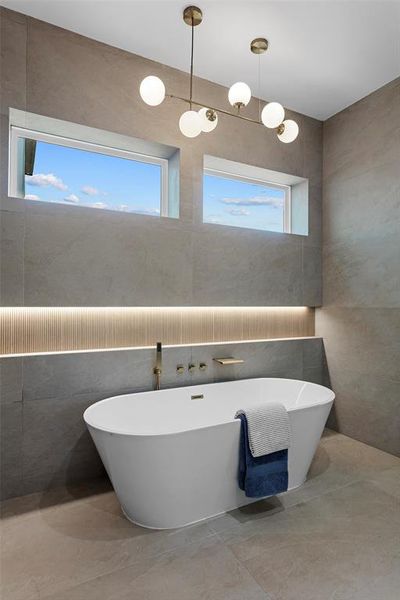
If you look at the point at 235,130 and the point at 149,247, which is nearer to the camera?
the point at 149,247

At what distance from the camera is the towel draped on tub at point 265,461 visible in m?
2.05

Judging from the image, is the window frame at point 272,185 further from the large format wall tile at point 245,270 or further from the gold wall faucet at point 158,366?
the gold wall faucet at point 158,366

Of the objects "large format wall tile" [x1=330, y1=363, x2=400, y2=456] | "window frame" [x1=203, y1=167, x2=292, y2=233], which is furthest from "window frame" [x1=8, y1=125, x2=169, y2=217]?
"large format wall tile" [x1=330, y1=363, x2=400, y2=456]

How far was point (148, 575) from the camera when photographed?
1660 mm

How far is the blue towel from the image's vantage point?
2051 mm

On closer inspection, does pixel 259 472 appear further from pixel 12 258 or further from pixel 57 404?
pixel 12 258

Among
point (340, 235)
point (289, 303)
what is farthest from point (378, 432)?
point (340, 235)

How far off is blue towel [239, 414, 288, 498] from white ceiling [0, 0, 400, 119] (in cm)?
262

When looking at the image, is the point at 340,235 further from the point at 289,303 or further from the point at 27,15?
the point at 27,15

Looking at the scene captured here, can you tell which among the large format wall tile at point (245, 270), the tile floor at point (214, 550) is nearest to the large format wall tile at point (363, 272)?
the large format wall tile at point (245, 270)

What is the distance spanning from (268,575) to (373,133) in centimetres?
344

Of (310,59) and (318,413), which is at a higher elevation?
(310,59)

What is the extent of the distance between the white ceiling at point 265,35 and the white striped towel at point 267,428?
2578 millimetres

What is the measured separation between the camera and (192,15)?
231 centimetres
